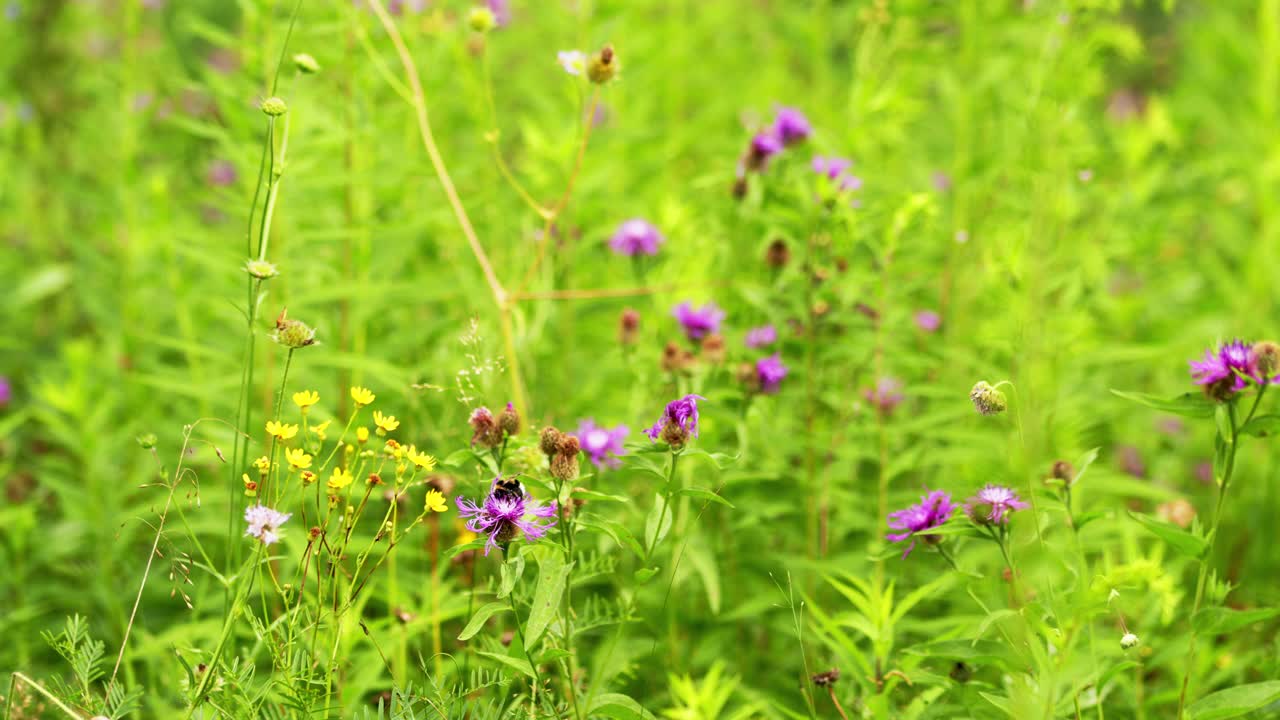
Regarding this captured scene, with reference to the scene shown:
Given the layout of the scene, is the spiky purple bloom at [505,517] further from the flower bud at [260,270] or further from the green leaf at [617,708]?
the flower bud at [260,270]

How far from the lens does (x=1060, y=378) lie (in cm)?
222

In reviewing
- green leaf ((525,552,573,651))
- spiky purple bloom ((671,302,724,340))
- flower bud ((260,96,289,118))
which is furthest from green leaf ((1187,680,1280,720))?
flower bud ((260,96,289,118))


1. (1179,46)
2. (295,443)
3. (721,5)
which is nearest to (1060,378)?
(295,443)

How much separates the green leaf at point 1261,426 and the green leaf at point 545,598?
2.83ft

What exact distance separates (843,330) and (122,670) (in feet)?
5.14

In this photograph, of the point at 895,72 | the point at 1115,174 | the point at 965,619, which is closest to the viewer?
the point at 965,619

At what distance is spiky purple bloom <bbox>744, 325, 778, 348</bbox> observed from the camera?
2.03 metres

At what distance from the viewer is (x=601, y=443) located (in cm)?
179

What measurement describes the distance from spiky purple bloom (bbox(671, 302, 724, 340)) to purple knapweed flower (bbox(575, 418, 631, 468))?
29cm

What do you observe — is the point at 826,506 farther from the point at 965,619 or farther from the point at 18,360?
the point at 18,360

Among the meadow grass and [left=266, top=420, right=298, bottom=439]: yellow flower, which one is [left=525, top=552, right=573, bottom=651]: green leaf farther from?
[left=266, top=420, right=298, bottom=439]: yellow flower

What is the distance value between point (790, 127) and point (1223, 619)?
1.29 metres

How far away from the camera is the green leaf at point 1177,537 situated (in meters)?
1.21

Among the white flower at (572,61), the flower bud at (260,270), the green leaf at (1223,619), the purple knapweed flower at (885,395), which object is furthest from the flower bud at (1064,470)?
the flower bud at (260,270)
